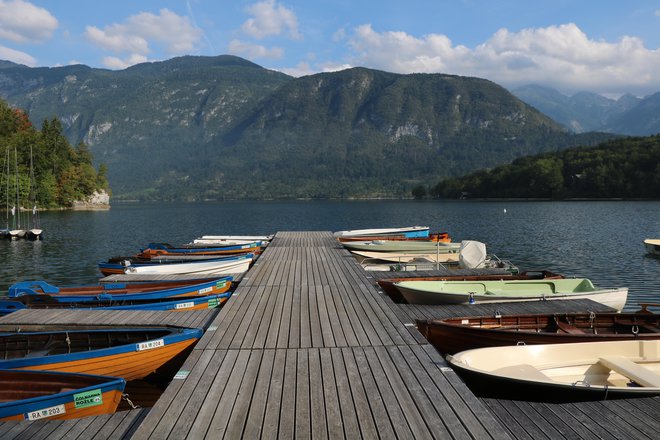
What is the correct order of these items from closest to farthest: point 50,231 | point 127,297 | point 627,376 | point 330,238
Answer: point 627,376
point 127,297
point 330,238
point 50,231

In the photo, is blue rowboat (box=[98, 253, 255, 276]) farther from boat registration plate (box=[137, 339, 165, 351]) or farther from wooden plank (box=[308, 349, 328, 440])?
wooden plank (box=[308, 349, 328, 440])

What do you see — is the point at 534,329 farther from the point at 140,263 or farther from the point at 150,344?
the point at 140,263

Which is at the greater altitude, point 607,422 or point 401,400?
point 401,400

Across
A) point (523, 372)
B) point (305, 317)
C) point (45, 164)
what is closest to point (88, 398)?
point (305, 317)

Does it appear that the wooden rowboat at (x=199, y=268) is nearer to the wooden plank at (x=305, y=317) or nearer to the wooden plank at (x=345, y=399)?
the wooden plank at (x=305, y=317)

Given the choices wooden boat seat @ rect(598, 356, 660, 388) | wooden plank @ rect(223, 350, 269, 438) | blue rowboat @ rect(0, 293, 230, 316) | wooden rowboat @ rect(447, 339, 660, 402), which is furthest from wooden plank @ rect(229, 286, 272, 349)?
wooden boat seat @ rect(598, 356, 660, 388)

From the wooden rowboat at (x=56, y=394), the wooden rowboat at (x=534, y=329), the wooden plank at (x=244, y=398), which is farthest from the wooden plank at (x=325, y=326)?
the wooden rowboat at (x=56, y=394)

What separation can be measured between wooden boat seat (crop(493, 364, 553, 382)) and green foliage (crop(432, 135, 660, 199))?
134294 mm

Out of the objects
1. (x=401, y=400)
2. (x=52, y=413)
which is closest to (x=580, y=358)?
(x=401, y=400)

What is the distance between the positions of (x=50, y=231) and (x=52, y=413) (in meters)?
55.4

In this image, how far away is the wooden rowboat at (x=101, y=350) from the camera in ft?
26.9

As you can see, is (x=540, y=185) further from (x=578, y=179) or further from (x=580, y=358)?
(x=580, y=358)

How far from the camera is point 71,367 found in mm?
8258

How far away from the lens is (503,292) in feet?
45.6
